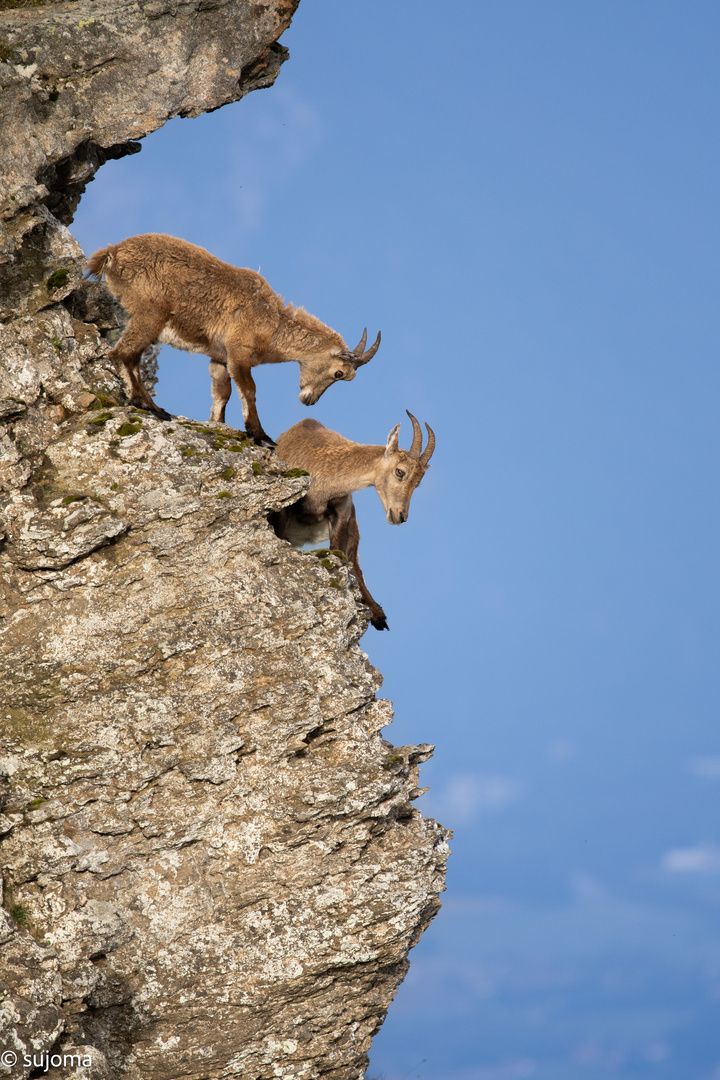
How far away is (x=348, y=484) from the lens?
12.3 metres

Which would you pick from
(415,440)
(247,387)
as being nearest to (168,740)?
Result: (247,387)

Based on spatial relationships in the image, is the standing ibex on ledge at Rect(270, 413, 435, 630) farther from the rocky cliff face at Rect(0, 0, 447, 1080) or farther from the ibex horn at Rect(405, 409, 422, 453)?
the rocky cliff face at Rect(0, 0, 447, 1080)

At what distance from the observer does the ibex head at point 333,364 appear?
42.0 ft

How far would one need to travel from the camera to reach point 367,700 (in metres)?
10.3

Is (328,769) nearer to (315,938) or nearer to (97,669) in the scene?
(315,938)

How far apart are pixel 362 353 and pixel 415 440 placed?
1.42 meters

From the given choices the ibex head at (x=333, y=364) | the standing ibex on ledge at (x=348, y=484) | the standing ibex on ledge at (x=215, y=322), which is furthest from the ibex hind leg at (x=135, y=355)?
the ibex head at (x=333, y=364)

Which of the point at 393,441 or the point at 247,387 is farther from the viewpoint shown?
the point at 393,441

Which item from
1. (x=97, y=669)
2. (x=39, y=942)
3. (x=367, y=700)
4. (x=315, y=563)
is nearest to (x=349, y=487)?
(x=315, y=563)

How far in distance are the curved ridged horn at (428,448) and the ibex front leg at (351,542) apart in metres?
0.99

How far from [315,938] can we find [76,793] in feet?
8.63

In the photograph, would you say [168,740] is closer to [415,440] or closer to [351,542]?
[351,542]

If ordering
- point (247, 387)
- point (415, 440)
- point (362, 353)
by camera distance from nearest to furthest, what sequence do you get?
point (247, 387) → point (415, 440) → point (362, 353)

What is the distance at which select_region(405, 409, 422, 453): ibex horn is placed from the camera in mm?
12188
